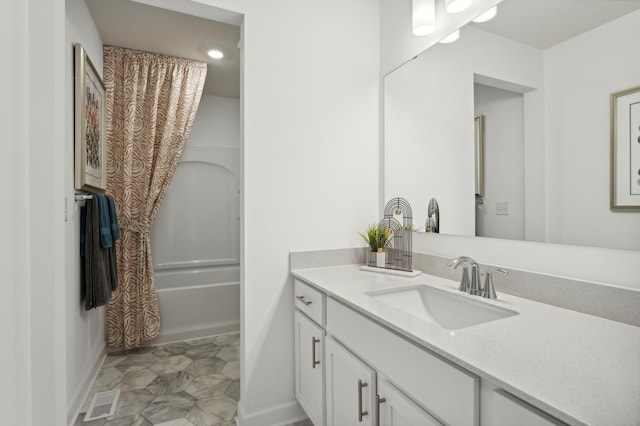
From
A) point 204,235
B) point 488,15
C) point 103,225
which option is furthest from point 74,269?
point 488,15

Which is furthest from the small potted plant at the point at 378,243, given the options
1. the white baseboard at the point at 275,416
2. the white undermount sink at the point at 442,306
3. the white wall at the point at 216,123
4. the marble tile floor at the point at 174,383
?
the white wall at the point at 216,123

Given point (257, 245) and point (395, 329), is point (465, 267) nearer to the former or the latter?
point (395, 329)

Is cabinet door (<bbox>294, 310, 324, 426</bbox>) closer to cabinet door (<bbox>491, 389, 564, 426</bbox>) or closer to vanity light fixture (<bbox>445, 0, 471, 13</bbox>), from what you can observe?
cabinet door (<bbox>491, 389, 564, 426</bbox>)

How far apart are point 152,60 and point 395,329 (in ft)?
9.75

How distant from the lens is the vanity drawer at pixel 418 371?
73cm

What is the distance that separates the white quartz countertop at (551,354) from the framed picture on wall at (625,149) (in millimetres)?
388

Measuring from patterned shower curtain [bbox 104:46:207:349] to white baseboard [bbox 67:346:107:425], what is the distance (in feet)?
0.79

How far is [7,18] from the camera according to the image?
31 centimetres

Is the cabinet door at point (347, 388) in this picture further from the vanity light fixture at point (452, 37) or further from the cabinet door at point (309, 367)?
the vanity light fixture at point (452, 37)

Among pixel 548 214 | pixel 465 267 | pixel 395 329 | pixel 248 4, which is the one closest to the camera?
pixel 395 329

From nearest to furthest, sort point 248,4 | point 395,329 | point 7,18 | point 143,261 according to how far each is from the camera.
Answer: point 7,18, point 395,329, point 248,4, point 143,261

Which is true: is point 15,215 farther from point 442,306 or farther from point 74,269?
point 74,269

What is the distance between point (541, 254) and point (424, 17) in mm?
1214

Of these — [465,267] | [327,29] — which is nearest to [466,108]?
[465,267]
